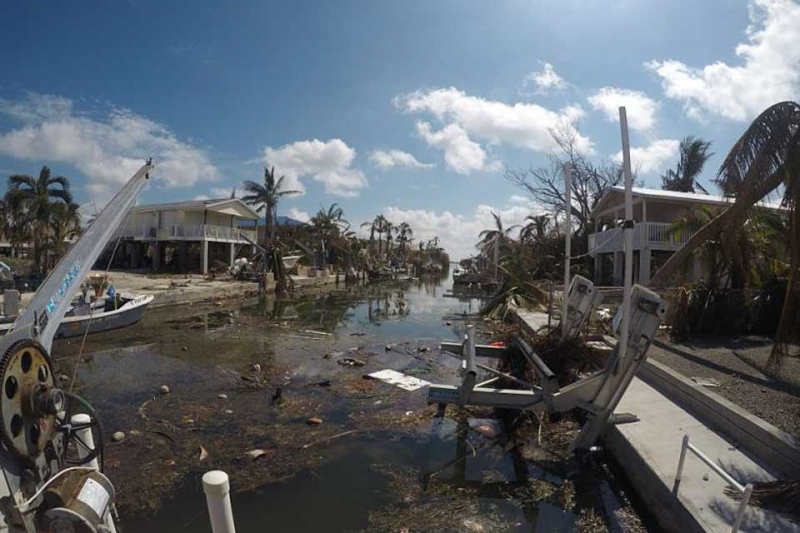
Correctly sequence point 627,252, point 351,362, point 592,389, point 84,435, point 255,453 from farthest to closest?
point 351,362, point 255,453, point 592,389, point 627,252, point 84,435

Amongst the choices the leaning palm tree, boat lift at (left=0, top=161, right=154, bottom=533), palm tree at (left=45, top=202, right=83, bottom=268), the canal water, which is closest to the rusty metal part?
boat lift at (left=0, top=161, right=154, bottom=533)

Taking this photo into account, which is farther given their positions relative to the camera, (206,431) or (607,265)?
(607,265)

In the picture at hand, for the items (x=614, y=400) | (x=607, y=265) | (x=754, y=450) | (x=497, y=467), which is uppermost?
(x=607, y=265)

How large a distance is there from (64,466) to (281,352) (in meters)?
9.00

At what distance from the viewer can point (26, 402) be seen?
285cm

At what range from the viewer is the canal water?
473 cm

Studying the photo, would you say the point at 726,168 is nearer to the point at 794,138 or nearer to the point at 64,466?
the point at 794,138

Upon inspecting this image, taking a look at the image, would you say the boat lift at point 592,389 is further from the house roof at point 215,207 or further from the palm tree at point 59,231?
the house roof at point 215,207

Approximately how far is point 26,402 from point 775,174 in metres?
7.80

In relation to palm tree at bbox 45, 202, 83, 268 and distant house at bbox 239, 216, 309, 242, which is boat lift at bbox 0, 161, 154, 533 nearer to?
palm tree at bbox 45, 202, 83, 268

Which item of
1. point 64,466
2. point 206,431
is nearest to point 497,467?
point 206,431

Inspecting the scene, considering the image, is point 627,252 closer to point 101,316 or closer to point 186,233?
point 101,316

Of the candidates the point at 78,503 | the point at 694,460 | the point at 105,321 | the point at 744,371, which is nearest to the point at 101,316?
the point at 105,321

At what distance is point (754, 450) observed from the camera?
4.94m
